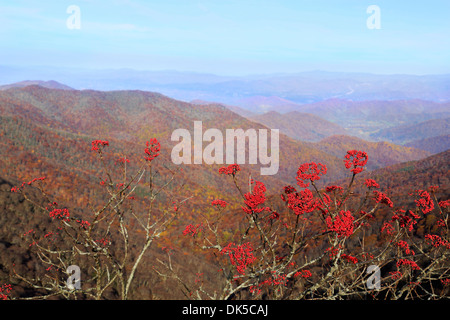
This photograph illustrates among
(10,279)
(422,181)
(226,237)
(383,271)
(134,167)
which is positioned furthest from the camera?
(134,167)

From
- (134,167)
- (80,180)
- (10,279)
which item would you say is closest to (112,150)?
(134,167)

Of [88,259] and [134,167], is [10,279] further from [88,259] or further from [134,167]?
[134,167]

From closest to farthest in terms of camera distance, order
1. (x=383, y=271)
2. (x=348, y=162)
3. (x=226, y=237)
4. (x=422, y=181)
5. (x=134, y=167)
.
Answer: (x=348, y=162), (x=383, y=271), (x=226, y=237), (x=422, y=181), (x=134, y=167)

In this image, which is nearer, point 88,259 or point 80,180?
point 88,259

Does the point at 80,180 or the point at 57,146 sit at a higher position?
the point at 57,146

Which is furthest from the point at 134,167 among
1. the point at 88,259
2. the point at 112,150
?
the point at 88,259
